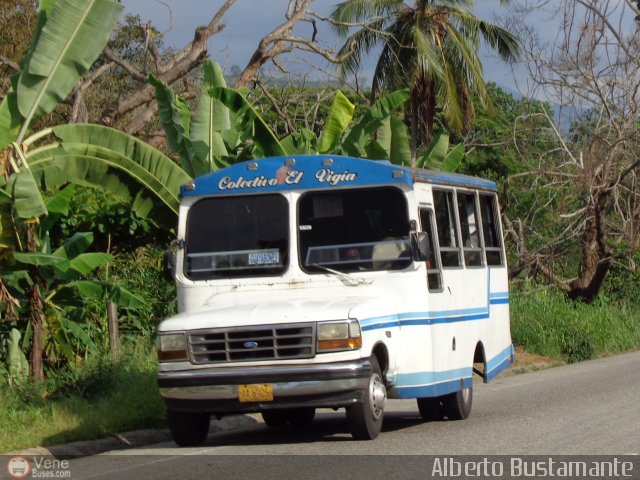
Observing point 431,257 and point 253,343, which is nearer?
point 253,343

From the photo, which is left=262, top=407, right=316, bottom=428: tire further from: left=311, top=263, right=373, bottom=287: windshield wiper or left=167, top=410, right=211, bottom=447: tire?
left=311, top=263, right=373, bottom=287: windshield wiper

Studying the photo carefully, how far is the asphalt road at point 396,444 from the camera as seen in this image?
28.5 feet

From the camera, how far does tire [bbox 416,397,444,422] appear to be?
1184 centimetres

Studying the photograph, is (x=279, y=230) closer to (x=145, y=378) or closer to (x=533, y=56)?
(x=145, y=378)

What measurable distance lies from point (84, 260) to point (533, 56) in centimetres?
1344

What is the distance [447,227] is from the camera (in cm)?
1173

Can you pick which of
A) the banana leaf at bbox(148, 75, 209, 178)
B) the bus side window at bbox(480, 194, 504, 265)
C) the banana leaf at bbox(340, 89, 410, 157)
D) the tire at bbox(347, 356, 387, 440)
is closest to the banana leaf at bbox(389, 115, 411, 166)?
the banana leaf at bbox(340, 89, 410, 157)

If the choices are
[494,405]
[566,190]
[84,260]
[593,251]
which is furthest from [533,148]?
[84,260]

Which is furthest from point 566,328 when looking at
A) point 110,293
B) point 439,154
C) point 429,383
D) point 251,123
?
point 429,383

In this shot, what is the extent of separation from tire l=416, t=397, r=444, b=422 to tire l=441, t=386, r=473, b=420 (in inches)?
2.5

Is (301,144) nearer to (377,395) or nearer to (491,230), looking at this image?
(491,230)

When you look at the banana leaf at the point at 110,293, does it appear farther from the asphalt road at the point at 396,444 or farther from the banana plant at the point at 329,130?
the banana plant at the point at 329,130

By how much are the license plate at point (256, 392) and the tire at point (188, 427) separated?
651 mm

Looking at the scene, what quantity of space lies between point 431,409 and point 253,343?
3.08m
